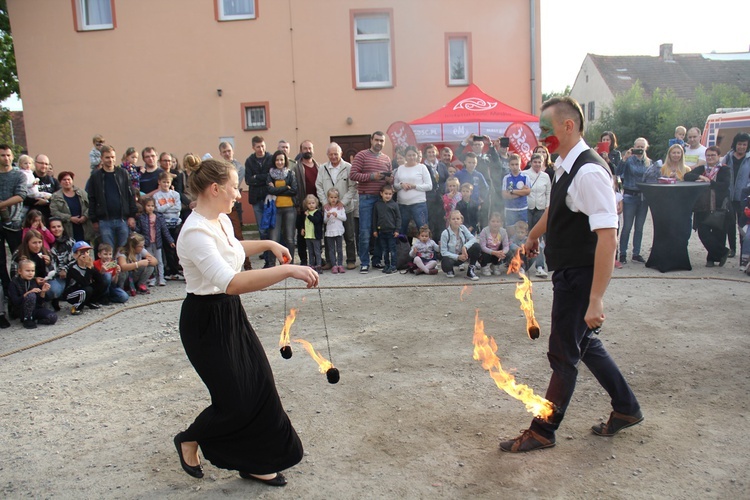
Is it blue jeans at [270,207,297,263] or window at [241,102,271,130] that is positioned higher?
window at [241,102,271,130]

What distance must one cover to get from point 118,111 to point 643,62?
3336cm

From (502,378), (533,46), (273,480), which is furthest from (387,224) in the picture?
(533,46)

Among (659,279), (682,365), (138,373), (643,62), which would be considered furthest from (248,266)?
(643,62)

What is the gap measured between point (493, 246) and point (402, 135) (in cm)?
590

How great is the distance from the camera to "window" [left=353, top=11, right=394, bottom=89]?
644 inches

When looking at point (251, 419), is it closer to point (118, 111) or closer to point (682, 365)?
Result: point (682, 365)

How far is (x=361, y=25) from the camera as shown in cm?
1645

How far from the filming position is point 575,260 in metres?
3.62

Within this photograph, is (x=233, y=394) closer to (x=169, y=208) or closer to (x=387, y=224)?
(x=387, y=224)

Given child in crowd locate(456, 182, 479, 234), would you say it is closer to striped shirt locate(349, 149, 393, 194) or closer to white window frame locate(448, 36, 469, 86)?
striped shirt locate(349, 149, 393, 194)

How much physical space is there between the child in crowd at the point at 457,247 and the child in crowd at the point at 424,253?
18cm

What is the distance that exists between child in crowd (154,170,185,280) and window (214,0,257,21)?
8167mm

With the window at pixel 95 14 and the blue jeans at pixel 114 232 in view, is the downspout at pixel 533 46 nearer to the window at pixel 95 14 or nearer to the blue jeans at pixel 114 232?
the window at pixel 95 14

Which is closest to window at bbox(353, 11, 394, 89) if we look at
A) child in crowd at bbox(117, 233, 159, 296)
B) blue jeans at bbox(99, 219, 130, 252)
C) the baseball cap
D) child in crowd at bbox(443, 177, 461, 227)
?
child in crowd at bbox(443, 177, 461, 227)
